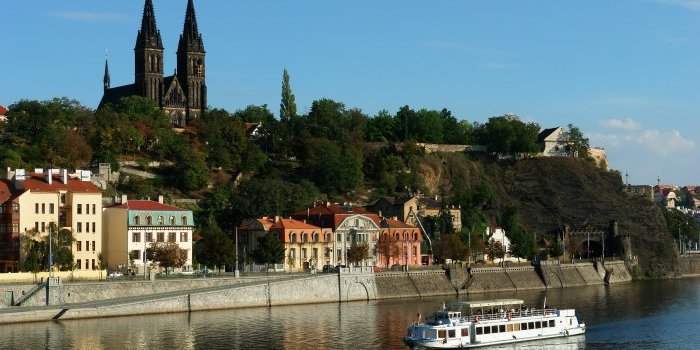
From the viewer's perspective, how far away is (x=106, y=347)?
232 feet

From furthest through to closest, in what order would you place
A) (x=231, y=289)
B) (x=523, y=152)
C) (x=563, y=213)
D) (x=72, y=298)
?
(x=523, y=152) < (x=563, y=213) < (x=231, y=289) < (x=72, y=298)

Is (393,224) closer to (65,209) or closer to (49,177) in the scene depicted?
(65,209)

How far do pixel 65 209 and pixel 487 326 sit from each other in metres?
43.0

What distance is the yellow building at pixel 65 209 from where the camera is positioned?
323 ft

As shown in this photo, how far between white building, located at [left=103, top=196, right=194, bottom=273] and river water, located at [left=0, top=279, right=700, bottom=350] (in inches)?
652

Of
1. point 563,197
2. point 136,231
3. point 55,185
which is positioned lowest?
point 136,231

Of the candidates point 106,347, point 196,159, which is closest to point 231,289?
point 106,347

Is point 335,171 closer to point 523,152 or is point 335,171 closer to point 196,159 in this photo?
point 196,159

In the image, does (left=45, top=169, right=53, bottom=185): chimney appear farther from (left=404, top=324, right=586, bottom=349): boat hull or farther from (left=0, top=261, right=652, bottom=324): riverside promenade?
(left=404, top=324, right=586, bottom=349): boat hull

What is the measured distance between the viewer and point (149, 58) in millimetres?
177375

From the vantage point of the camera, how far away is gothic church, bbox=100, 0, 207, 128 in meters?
177

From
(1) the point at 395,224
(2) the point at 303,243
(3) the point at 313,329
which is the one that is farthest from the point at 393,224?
(3) the point at 313,329

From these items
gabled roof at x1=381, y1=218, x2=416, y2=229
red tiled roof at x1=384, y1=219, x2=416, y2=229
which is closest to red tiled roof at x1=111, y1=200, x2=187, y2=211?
gabled roof at x1=381, y1=218, x2=416, y2=229

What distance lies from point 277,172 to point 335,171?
7.96 meters
